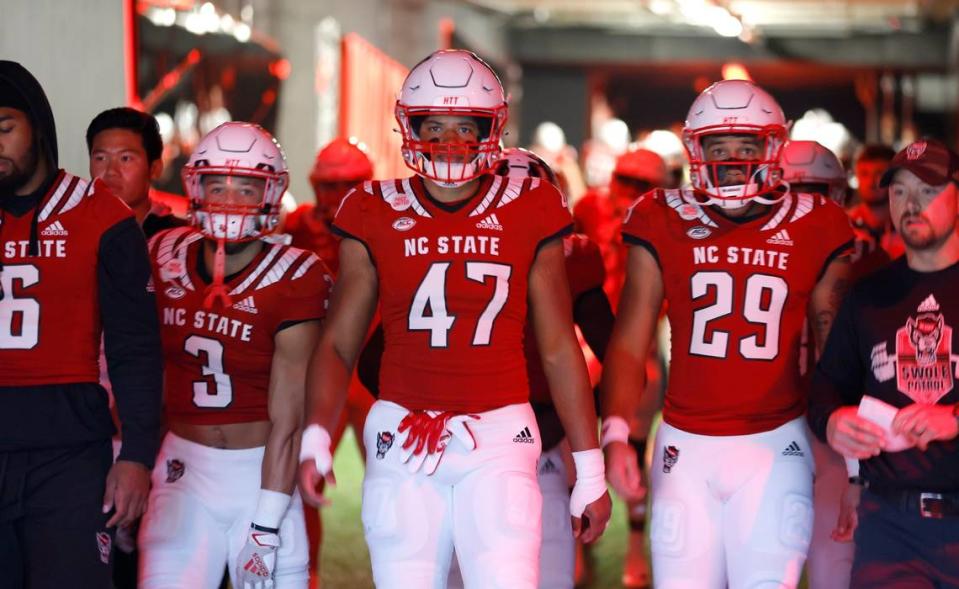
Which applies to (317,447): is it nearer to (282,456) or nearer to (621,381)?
(282,456)

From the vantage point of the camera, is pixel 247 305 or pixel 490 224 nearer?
pixel 490 224

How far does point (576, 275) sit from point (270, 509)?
4.76 ft

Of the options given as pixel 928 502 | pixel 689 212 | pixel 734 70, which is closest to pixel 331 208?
pixel 689 212

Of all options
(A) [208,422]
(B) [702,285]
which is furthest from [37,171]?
(B) [702,285]

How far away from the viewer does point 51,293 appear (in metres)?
3.82

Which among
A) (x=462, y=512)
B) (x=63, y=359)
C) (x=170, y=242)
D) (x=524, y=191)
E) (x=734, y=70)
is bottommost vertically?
(x=462, y=512)

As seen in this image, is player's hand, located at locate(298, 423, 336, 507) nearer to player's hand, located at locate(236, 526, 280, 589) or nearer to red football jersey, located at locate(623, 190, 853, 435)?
player's hand, located at locate(236, 526, 280, 589)

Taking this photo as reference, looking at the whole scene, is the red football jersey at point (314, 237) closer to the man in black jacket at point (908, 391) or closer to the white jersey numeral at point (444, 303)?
the white jersey numeral at point (444, 303)

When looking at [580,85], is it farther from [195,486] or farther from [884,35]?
[195,486]

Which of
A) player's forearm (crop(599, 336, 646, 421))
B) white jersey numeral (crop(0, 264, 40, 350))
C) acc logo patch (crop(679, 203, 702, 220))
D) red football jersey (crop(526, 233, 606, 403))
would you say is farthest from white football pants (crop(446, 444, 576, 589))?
white jersey numeral (crop(0, 264, 40, 350))

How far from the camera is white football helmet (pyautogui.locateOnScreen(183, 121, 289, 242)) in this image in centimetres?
436

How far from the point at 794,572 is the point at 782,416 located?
1.49 ft

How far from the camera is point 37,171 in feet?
12.8

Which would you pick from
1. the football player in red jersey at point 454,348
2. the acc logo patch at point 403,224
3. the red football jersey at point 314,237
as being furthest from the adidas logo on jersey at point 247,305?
the red football jersey at point 314,237
